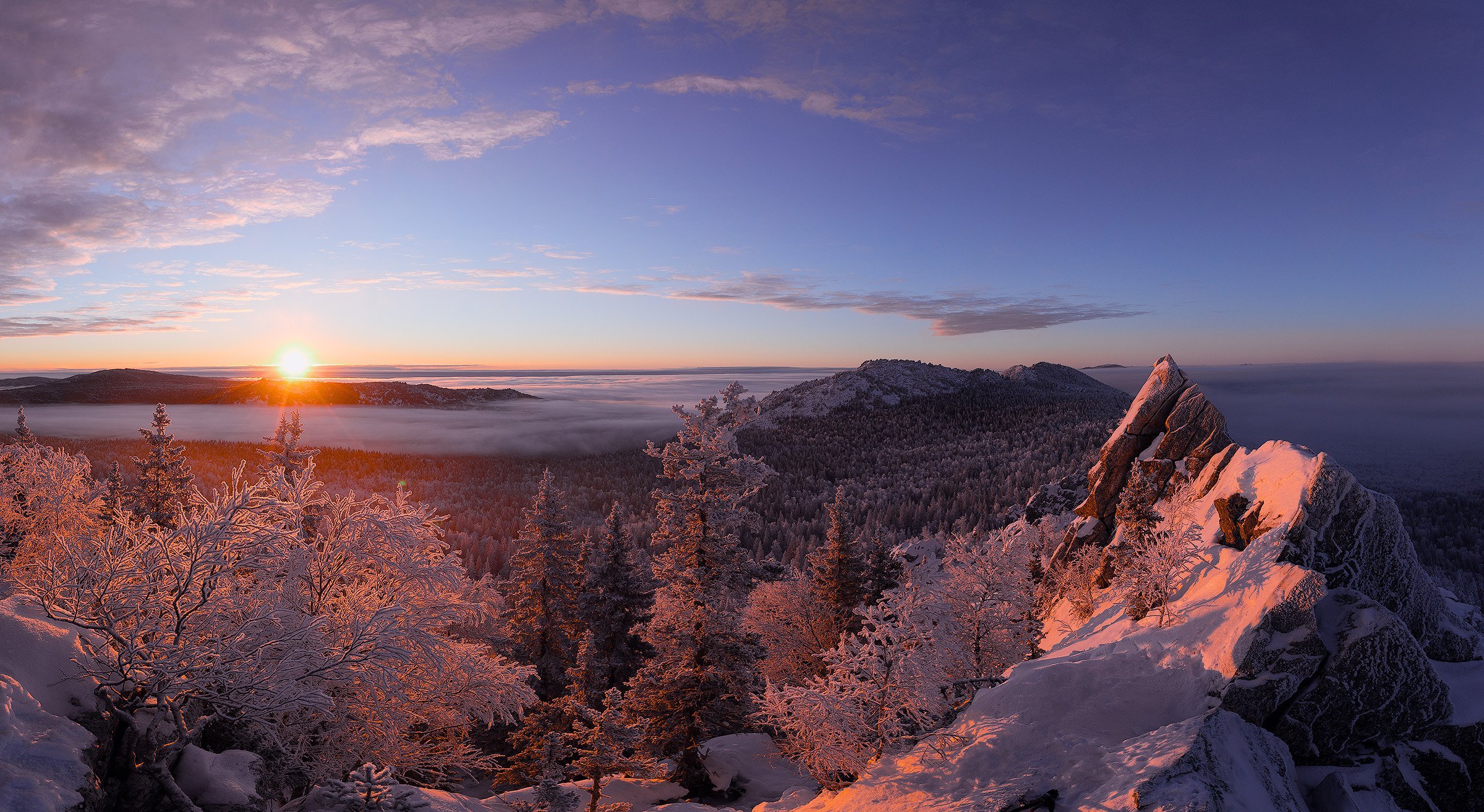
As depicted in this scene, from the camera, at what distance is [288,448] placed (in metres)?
28.9

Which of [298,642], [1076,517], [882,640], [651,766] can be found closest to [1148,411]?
[1076,517]

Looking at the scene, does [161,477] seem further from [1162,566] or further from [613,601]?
[1162,566]

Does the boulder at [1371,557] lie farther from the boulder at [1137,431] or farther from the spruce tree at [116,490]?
the spruce tree at [116,490]

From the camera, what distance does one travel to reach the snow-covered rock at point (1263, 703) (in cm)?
1156

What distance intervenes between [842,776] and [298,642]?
45.3 feet

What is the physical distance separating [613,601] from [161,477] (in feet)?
90.9

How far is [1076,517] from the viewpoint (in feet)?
114

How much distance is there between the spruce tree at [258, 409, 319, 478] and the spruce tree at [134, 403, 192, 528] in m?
8.52

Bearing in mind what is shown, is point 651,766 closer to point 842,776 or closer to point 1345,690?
point 842,776

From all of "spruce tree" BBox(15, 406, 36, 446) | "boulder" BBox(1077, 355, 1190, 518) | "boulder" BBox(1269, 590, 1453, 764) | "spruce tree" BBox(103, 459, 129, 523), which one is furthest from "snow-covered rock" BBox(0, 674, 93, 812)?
"spruce tree" BBox(15, 406, 36, 446)

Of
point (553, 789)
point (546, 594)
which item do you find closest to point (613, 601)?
point (546, 594)

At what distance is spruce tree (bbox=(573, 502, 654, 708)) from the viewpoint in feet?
107

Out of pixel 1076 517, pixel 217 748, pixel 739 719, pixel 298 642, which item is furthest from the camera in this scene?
pixel 1076 517

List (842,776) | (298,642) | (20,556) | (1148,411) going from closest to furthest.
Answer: (298,642), (842,776), (20,556), (1148,411)
